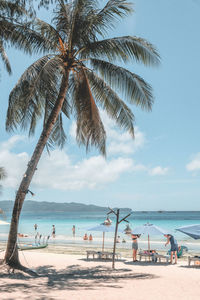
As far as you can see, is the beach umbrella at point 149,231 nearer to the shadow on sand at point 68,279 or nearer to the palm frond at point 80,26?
the shadow on sand at point 68,279

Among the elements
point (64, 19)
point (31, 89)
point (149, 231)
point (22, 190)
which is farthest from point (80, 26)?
point (149, 231)

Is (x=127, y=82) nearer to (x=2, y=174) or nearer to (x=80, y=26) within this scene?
(x=80, y=26)

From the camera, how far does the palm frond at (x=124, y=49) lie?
11.3 meters

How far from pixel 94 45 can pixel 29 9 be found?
15.3 feet

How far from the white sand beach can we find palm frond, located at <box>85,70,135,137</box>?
5.63 meters

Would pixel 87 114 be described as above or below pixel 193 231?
above

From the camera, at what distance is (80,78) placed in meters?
12.0

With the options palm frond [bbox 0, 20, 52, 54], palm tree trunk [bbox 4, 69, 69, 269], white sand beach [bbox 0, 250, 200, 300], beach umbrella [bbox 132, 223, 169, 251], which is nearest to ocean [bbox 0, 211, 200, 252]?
beach umbrella [bbox 132, 223, 169, 251]

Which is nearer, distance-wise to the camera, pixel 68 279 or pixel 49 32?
pixel 68 279

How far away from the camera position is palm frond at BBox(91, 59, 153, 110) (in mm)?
11719

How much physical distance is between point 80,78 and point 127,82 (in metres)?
1.90

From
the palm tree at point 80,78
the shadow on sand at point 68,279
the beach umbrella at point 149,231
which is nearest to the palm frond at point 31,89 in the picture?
the palm tree at point 80,78

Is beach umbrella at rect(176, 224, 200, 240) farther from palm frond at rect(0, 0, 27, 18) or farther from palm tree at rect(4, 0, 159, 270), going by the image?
palm frond at rect(0, 0, 27, 18)

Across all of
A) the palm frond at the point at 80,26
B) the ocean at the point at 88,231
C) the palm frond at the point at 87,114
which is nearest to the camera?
the palm frond at the point at 80,26
